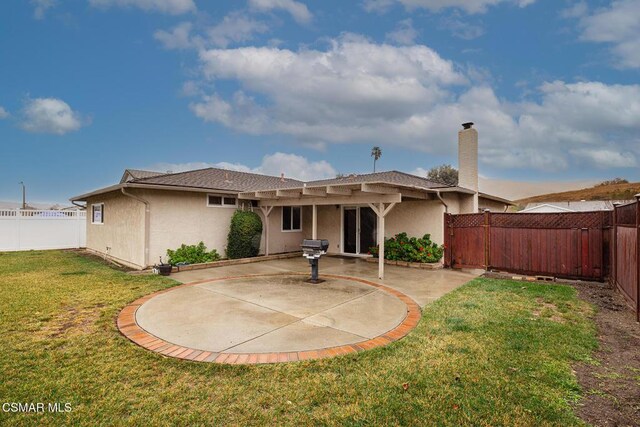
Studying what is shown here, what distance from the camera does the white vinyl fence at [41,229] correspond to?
525 inches

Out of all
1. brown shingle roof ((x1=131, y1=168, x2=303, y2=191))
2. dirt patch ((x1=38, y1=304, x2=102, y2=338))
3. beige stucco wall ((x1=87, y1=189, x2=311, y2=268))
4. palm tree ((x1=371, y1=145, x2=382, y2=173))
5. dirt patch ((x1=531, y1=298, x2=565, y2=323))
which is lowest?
dirt patch ((x1=531, y1=298, x2=565, y2=323))

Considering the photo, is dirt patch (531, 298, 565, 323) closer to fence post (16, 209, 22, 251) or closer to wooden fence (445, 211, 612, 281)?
wooden fence (445, 211, 612, 281)

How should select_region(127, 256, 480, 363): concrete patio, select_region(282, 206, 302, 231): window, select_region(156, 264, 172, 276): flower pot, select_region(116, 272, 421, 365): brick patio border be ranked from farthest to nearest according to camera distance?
select_region(282, 206, 302, 231): window, select_region(156, 264, 172, 276): flower pot, select_region(127, 256, 480, 363): concrete patio, select_region(116, 272, 421, 365): brick patio border

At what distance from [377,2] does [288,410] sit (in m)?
12.1

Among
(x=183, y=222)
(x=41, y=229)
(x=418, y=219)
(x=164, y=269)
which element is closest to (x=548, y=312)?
(x=418, y=219)

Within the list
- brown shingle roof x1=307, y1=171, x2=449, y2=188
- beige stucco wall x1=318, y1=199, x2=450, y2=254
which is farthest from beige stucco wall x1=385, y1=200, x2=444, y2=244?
brown shingle roof x1=307, y1=171, x2=449, y2=188

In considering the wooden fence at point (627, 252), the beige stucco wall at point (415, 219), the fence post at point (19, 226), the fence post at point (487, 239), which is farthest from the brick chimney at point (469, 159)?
the fence post at point (19, 226)

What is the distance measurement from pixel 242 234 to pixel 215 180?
8.50ft

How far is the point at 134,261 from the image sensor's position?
926cm

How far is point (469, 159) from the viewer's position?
34.8ft

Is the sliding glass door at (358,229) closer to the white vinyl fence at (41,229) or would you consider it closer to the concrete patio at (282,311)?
the concrete patio at (282,311)

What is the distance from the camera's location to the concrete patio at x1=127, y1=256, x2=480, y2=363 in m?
3.64

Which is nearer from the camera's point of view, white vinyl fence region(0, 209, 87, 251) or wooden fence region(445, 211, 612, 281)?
wooden fence region(445, 211, 612, 281)

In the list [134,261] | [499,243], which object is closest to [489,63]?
[499,243]
